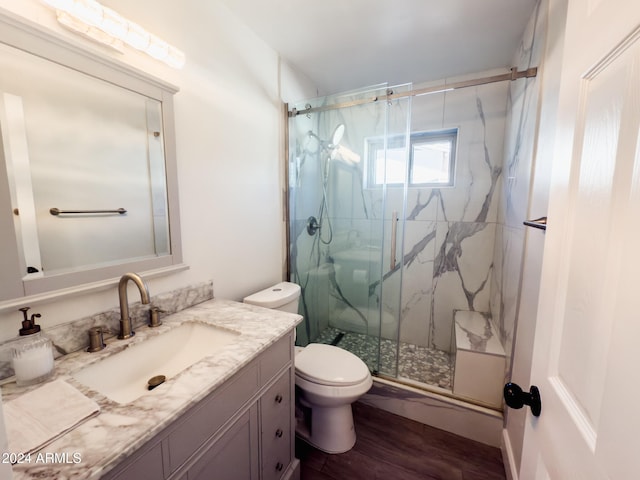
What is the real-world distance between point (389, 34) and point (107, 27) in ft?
4.89

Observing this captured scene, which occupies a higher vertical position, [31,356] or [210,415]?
[31,356]

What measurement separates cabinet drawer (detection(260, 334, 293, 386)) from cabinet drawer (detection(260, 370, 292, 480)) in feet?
0.20

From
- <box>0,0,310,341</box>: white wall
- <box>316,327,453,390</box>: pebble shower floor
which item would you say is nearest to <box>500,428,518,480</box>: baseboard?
<box>316,327,453,390</box>: pebble shower floor

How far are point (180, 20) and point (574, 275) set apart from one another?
1.75 m

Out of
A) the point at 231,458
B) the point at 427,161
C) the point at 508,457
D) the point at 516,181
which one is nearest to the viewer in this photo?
the point at 231,458

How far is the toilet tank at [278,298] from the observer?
62.1 inches

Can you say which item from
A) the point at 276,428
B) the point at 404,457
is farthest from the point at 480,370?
the point at 276,428

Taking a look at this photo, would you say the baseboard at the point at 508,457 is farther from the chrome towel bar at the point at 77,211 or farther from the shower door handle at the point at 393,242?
the chrome towel bar at the point at 77,211

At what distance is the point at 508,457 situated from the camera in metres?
1.43

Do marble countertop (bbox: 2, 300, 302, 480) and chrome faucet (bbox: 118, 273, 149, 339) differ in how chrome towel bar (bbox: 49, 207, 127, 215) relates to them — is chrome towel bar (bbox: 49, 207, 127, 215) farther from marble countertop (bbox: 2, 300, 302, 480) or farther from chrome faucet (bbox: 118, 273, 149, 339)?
marble countertop (bbox: 2, 300, 302, 480)

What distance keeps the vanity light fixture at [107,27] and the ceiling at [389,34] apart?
62 cm

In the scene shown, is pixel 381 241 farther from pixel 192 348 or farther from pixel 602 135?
pixel 602 135

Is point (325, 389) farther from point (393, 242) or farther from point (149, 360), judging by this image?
point (393, 242)

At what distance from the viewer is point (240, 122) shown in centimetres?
161
